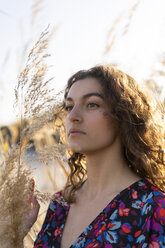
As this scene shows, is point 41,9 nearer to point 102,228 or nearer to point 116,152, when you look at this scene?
point 116,152

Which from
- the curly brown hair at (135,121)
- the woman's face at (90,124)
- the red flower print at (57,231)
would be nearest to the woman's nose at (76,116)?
the woman's face at (90,124)

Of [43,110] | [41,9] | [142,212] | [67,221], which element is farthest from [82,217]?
[41,9]

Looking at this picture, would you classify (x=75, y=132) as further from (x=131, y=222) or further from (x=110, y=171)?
(x=131, y=222)

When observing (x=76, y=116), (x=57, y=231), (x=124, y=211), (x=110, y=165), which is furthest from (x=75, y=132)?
(x=57, y=231)

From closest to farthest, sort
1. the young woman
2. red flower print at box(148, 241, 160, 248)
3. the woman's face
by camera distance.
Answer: red flower print at box(148, 241, 160, 248)
the young woman
the woman's face

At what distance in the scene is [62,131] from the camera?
1.94 meters

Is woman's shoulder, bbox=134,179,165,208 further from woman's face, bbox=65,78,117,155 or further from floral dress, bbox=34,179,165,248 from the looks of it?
woman's face, bbox=65,78,117,155

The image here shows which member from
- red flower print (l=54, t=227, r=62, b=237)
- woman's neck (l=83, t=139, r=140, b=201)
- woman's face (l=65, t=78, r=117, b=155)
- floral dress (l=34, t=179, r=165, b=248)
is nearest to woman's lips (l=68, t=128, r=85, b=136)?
woman's face (l=65, t=78, r=117, b=155)

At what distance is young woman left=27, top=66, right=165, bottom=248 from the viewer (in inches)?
49.9

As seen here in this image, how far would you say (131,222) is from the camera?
1.25 metres

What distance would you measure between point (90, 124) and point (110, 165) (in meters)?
0.23

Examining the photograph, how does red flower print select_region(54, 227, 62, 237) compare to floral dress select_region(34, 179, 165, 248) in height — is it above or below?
below

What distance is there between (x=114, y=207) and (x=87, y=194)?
0.87 feet

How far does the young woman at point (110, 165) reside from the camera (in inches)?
49.9
